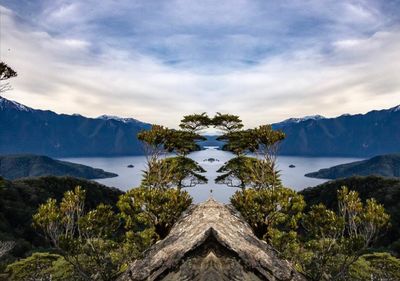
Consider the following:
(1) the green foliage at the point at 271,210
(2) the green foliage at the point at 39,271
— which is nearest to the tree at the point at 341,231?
(1) the green foliage at the point at 271,210

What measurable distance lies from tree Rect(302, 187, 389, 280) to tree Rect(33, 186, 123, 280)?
537 inches

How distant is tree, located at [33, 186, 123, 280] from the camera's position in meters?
19.9

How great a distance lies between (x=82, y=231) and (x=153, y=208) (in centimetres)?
528

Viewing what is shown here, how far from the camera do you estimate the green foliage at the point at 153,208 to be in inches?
1005

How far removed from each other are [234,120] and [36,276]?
90.8 ft

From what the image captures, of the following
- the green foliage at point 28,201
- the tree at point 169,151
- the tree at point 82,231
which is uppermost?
the tree at point 169,151

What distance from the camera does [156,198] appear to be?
25531 millimetres

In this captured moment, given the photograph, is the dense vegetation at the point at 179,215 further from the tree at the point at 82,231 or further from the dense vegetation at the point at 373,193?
the dense vegetation at the point at 373,193

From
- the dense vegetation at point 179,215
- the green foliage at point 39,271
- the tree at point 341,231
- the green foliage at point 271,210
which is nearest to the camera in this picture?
the tree at point 341,231

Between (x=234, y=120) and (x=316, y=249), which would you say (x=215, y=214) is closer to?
(x=316, y=249)

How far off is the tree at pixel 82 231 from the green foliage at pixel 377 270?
17.1 metres

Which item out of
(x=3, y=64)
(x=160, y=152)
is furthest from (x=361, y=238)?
(x=3, y=64)

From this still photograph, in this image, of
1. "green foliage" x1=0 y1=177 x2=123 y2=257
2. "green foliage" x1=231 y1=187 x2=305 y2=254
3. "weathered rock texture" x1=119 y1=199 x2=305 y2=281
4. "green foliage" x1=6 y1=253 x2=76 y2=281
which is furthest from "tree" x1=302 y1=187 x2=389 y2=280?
"green foliage" x1=0 y1=177 x2=123 y2=257

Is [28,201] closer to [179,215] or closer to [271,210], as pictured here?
[179,215]
